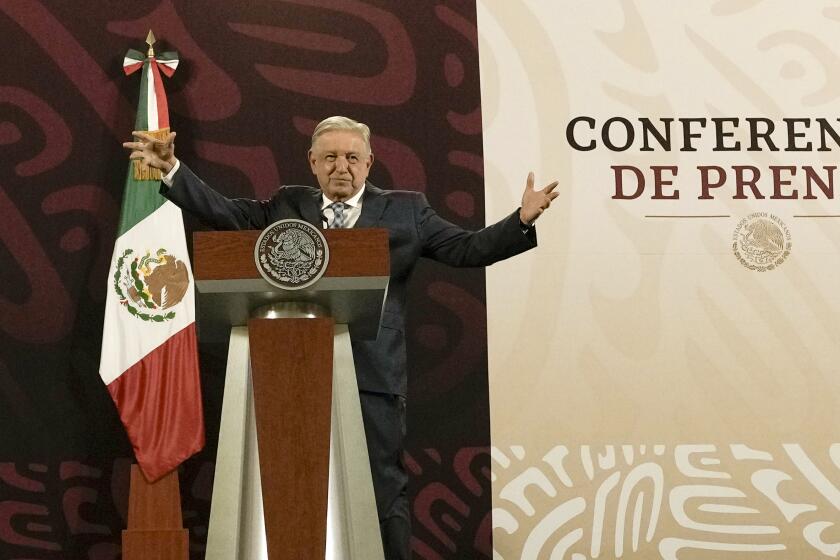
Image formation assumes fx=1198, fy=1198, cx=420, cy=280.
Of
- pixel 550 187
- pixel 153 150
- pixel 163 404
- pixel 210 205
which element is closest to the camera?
pixel 153 150

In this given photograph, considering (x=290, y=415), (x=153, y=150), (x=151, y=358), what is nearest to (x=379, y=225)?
(x=153, y=150)

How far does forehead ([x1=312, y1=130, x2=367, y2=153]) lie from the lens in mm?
3250

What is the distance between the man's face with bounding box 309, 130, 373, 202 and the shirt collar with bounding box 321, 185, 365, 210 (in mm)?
17

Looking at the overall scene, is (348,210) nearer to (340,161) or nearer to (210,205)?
(340,161)

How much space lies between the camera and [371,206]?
3.38 meters

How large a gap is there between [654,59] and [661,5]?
246 mm

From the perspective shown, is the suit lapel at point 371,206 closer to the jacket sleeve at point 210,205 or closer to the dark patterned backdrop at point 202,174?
the jacket sleeve at point 210,205

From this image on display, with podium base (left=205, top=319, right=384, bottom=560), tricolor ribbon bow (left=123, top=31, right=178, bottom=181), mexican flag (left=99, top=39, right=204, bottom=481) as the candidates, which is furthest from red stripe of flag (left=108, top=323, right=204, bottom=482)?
podium base (left=205, top=319, right=384, bottom=560)

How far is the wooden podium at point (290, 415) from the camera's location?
8.05 feet

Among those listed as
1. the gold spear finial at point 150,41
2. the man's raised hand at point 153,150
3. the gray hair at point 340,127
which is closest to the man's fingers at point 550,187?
the gray hair at point 340,127

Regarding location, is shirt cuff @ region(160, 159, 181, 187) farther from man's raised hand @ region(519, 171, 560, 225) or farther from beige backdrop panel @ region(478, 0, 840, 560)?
beige backdrop panel @ region(478, 0, 840, 560)

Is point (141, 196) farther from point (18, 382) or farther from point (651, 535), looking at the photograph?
point (651, 535)

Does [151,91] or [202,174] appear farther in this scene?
[202,174]

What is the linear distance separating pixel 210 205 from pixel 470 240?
0.72 meters
